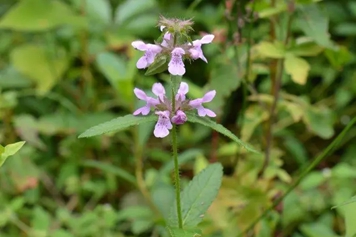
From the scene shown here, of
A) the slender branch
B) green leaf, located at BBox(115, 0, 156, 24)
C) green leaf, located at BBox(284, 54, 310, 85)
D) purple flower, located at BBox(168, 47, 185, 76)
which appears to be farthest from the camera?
green leaf, located at BBox(115, 0, 156, 24)

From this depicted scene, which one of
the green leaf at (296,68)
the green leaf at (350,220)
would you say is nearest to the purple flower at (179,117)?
the green leaf at (350,220)

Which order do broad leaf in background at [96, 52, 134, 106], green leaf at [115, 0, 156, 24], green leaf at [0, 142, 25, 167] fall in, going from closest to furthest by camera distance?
1. green leaf at [0, 142, 25, 167]
2. broad leaf in background at [96, 52, 134, 106]
3. green leaf at [115, 0, 156, 24]

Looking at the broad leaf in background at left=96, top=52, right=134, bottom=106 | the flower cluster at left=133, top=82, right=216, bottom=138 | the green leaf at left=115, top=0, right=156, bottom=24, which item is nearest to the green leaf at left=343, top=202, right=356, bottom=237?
the flower cluster at left=133, top=82, right=216, bottom=138

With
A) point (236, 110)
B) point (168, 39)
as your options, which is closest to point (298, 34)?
point (236, 110)

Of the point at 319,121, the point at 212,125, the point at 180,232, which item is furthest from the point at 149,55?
the point at 319,121

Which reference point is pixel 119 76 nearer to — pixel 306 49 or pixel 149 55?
pixel 306 49

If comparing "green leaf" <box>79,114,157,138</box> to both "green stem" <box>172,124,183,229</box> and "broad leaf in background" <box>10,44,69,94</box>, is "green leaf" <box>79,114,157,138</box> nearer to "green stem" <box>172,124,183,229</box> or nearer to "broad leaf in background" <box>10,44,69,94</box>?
"green stem" <box>172,124,183,229</box>
